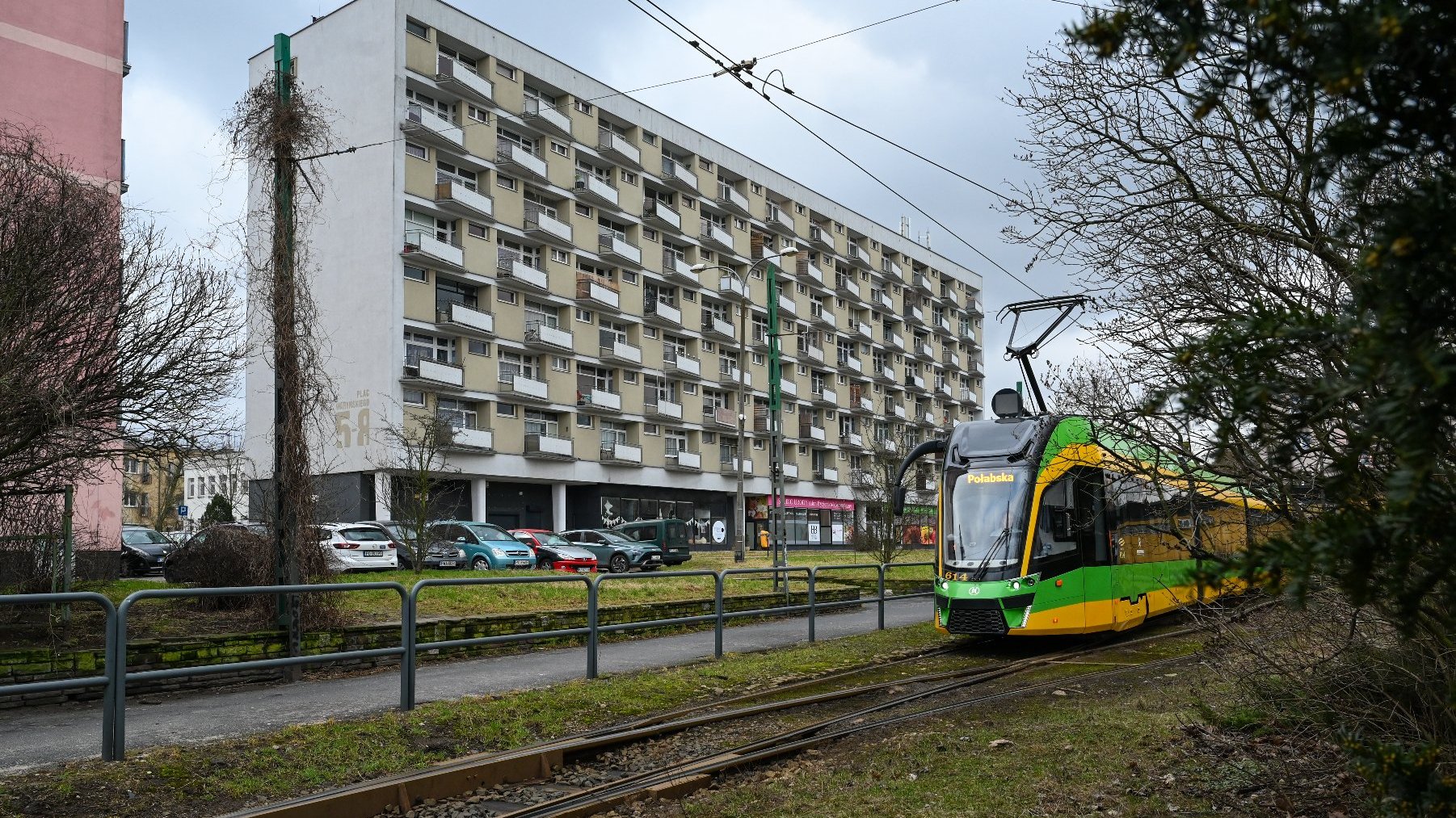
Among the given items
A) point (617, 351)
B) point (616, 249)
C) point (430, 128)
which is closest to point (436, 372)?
point (430, 128)

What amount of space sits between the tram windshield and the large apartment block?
17398mm

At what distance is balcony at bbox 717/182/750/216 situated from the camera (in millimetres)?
64562

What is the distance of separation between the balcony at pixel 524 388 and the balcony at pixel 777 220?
2269 cm

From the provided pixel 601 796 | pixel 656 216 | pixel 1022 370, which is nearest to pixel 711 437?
pixel 656 216

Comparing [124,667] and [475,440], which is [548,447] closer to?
[475,440]

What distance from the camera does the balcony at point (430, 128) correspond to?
1734 inches

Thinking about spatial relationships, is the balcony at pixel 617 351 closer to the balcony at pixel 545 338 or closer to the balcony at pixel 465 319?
the balcony at pixel 545 338

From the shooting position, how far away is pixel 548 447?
50688mm

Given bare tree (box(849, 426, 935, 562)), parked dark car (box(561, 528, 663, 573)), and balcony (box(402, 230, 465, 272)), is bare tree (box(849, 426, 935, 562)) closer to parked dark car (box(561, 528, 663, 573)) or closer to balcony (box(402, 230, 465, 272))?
parked dark car (box(561, 528, 663, 573))

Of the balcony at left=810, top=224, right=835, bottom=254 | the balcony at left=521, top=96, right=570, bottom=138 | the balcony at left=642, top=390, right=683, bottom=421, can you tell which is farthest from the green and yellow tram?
the balcony at left=810, top=224, right=835, bottom=254

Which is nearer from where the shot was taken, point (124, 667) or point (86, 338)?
point (124, 667)

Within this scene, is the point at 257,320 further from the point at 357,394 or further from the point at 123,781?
the point at 357,394

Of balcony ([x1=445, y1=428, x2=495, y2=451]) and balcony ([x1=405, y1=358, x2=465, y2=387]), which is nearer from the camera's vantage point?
balcony ([x1=405, y1=358, x2=465, y2=387])

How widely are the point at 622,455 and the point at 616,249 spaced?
391 inches
